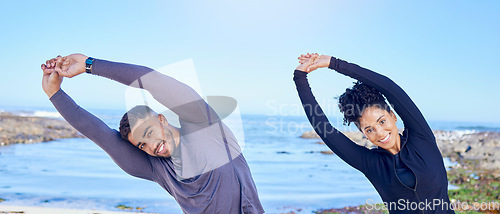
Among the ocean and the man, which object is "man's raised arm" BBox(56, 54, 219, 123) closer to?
the man

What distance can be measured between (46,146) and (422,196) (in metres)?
12.3

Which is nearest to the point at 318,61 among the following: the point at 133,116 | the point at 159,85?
the point at 159,85

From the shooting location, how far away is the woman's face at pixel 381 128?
1.83 m

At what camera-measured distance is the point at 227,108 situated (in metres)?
2.05

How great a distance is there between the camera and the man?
5.94 feet

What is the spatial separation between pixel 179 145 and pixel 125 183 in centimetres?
528

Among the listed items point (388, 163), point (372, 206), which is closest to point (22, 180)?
→ point (372, 206)

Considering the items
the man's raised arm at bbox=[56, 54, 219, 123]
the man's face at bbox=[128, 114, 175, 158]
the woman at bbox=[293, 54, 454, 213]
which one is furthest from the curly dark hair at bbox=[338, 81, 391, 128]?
the man's face at bbox=[128, 114, 175, 158]

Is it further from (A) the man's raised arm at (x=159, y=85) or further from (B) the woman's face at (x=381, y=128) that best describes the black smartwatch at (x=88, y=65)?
(B) the woman's face at (x=381, y=128)

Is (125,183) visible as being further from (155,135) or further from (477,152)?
(477,152)

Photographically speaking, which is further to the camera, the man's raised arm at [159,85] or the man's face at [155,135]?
the man's face at [155,135]

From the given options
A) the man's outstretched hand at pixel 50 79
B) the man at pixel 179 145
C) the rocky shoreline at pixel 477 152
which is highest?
the man's outstretched hand at pixel 50 79

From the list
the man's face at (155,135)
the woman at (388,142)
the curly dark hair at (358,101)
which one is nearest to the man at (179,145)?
the man's face at (155,135)

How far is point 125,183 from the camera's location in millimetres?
6750
